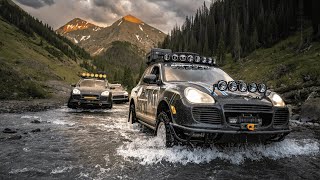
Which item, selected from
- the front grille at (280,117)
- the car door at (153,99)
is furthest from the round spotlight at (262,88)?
the car door at (153,99)

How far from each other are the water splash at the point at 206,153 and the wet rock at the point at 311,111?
681 centimetres

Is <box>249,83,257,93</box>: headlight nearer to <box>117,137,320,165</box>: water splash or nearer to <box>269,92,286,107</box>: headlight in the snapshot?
<box>269,92,286,107</box>: headlight

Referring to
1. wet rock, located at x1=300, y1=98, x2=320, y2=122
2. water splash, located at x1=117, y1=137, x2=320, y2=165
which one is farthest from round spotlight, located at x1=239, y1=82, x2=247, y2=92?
wet rock, located at x1=300, y1=98, x2=320, y2=122

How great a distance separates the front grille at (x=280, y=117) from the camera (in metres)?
5.71

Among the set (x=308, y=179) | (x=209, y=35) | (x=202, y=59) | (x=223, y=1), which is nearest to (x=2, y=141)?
(x=202, y=59)

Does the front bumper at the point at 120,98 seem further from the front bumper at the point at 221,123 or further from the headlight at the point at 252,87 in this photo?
the front bumper at the point at 221,123

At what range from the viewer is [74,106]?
15281mm

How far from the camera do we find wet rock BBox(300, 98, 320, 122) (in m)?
12.8

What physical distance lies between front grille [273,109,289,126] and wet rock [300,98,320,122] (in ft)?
26.2

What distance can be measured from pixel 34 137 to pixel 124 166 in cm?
366

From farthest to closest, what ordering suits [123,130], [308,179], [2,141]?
1. [123,130]
2. [2,141]
3. [308,179]

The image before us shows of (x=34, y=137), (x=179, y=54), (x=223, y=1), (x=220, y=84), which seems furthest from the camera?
(x=223, y=1)

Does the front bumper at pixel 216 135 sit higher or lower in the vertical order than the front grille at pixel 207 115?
lower

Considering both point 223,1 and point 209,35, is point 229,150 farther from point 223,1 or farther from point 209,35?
point 223,1
